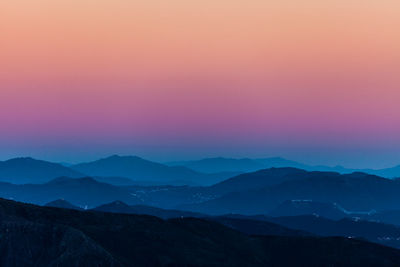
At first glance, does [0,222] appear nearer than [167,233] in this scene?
Yes

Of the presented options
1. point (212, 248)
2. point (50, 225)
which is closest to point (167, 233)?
point (212, 248)

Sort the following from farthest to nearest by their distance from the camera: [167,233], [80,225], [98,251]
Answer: [167,233] → [80,225] → [98,251]

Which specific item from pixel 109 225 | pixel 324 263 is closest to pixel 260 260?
pixel 324 263

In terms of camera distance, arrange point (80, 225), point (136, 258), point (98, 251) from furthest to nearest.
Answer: point (80, 225), point (136, 258), point (98, 251)

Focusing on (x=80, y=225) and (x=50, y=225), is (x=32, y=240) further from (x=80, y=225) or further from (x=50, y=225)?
(x=80, y=225)

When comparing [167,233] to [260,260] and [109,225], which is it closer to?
[109,225]

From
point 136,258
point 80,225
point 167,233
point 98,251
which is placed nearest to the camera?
point 98,251

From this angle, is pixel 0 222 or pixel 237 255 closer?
pixel 0 222

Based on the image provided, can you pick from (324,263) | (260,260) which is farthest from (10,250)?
(324,263)
